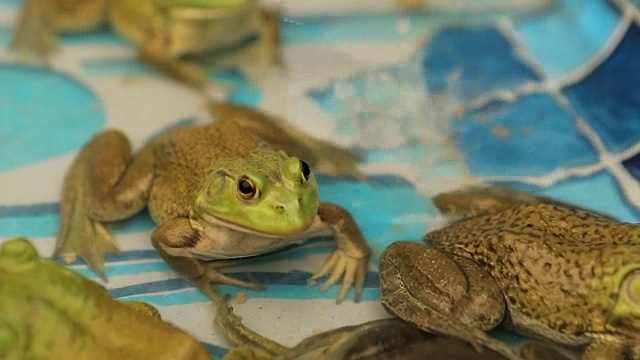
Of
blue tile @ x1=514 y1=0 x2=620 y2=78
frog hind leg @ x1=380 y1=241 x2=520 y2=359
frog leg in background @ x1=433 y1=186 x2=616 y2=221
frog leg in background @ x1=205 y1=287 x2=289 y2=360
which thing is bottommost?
frog leg in background @ x1=205 y1=287 x2=289 y2=360

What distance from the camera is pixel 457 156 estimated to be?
9.10ft

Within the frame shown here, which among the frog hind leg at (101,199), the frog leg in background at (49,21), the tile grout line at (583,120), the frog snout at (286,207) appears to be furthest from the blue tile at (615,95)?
the frog leg in background at (49,21)

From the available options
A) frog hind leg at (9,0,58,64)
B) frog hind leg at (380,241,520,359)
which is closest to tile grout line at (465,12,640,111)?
frog hind leg at (380,241,520,359)

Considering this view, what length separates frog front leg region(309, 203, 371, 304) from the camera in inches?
89.2

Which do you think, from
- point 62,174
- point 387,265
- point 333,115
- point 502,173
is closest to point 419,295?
point 387,265

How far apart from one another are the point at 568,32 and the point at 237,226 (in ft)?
6.54

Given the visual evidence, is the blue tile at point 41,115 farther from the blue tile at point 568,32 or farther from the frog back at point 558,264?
the blue tile at point 568,32

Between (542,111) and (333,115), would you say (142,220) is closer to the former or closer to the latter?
(333,115)

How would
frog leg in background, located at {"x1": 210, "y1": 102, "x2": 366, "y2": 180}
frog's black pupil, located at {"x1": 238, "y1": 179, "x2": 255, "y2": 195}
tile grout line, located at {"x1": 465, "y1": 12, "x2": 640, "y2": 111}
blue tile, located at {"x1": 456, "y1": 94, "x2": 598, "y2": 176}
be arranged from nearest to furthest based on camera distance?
frog's black pupil, located at {"x1": 238, "y1": 179, "x2": 255, "y2": 195}, frog leg in background, located at {"x1": 210, "y1": 102, "x2": 366, "y2": 180}, blue tile, located at {"x1": 456, "y1": 94, "x2": 598, "y2": 176}, tile grout line, located at {"x1": 465, "y1": 12, "x2": 640, "y2": 111}

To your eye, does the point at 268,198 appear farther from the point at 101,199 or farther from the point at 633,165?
the point at 633,165

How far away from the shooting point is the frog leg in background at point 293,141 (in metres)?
2.55

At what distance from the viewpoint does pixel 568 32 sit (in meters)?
3.25

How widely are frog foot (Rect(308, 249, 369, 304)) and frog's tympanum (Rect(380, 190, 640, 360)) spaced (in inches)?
7.0

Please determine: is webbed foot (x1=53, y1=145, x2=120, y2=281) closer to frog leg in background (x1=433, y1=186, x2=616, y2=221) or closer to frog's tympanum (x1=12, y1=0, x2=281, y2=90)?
frog's tympanum (x1=12, y1=0, x2=281, y2=90)
